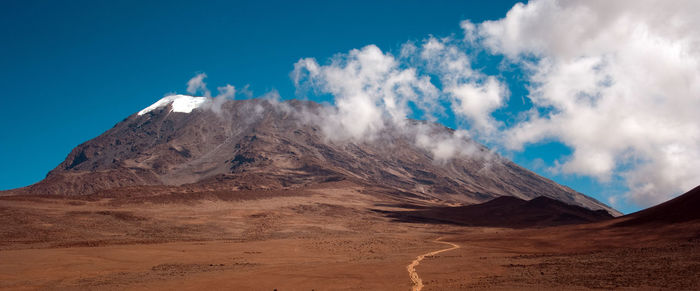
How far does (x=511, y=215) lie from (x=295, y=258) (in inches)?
2454

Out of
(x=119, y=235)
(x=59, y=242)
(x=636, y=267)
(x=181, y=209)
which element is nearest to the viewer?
(x=636, y=267)

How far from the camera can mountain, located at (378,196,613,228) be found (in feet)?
259

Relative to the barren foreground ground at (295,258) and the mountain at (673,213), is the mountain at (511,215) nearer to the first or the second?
the barren foreground ground at (295,258)

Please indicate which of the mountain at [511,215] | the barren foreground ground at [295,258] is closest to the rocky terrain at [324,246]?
the barren foreground ground at [295,258]

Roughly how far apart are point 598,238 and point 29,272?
38.0 metres

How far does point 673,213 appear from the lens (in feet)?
121

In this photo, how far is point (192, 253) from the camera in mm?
33875

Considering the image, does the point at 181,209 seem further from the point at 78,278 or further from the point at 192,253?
the point at 78,278

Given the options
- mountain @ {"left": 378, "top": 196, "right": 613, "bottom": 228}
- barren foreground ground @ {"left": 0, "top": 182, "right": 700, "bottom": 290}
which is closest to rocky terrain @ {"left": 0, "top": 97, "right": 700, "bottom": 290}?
barren foreground ground @ {"left": 0, "top": 182, "right": 700, "bottom": 290}

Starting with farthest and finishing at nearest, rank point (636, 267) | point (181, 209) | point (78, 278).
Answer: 1. point (181, 209)
2. point (78, 278)
3. point (636, 267)

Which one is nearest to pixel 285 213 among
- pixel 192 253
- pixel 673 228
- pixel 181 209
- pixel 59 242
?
pixel 181 209

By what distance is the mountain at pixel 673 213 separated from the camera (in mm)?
34812

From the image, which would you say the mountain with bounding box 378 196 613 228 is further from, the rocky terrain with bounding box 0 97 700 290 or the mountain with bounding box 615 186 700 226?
the mountain with bounding box 615 186 700 226

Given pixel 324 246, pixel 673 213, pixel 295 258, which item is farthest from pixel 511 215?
pixel 295 258
